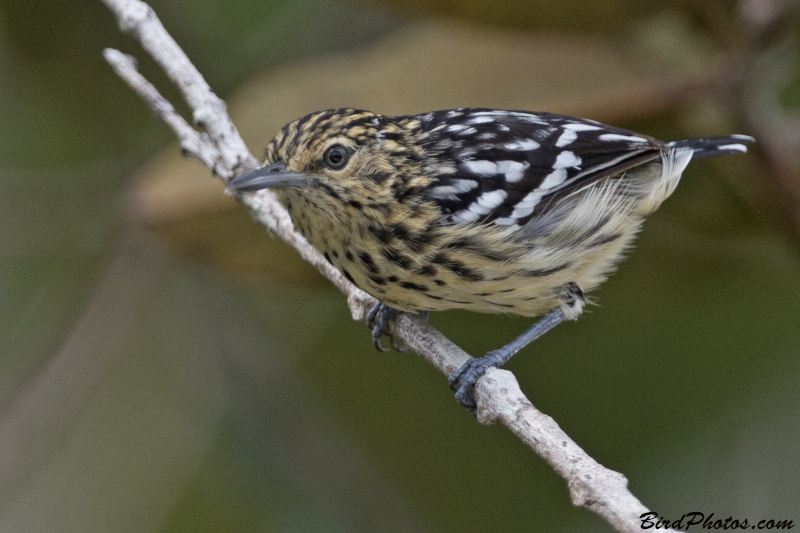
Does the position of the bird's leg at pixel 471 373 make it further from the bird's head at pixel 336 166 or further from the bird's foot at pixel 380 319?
the bird's head at pixel 336 166

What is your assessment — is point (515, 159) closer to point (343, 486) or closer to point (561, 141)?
point (561, 141)

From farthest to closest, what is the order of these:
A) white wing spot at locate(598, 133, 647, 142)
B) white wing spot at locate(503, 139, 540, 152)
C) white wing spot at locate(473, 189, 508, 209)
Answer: white wing spot at locate(598, 133, 647, 142) → white wing spot at locate(503, 139, 540, 152) → white wing spot at locate(473, 189, 508, 209)

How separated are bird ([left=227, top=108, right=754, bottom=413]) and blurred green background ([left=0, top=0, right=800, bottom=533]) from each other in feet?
1.79

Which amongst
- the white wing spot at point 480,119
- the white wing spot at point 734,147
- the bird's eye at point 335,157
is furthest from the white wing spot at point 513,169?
the white wing spot at point 734,147

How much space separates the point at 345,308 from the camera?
5473mm

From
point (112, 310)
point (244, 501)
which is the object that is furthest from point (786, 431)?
point (112, 310)

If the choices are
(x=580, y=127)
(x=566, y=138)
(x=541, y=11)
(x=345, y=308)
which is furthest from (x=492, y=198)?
(x=345, y=308)

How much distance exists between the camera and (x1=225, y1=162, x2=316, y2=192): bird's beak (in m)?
Answer: 3.41

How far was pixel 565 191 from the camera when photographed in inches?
159

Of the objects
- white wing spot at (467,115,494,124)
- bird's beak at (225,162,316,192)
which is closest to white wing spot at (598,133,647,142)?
white wing spot at (467,115,494,124)

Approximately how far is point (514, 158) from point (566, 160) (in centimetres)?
24

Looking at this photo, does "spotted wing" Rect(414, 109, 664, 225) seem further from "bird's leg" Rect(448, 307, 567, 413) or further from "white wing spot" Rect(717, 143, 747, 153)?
"bird's leg" Rect(448, 307, 567, 413)

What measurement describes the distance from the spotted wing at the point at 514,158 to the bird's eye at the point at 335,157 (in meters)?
0.39

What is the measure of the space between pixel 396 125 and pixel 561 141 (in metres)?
0.72
